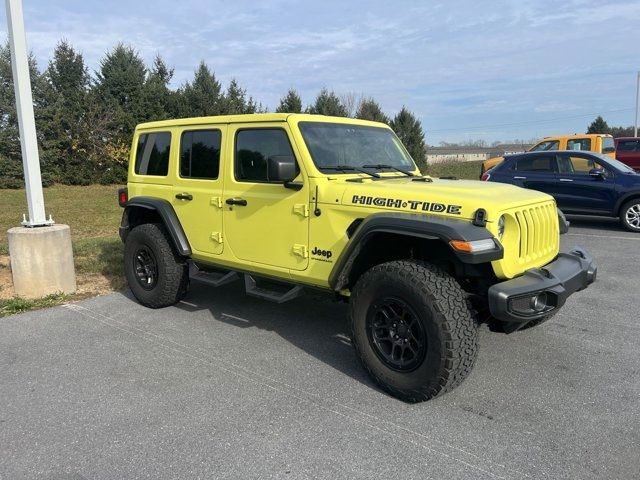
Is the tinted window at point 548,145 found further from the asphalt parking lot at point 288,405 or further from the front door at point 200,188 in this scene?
the front door at point 200,188

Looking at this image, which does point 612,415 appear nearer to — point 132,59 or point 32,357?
point 32,357

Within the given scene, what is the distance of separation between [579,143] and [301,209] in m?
13.2

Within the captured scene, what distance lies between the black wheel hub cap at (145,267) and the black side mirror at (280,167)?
219 centimetres

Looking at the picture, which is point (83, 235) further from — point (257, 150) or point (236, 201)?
point (257, 150)

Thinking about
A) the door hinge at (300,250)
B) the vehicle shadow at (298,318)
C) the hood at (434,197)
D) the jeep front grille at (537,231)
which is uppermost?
the hood at (434,197)

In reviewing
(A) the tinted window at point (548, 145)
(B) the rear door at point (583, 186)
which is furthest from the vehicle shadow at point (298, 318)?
(A) the tinted window at point (548, 145)

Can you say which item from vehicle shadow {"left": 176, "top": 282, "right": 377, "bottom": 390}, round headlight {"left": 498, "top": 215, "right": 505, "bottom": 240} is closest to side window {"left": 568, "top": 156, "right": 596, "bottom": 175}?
vehicle shadow {"left": 176, "top": 282, "right": 377, "bottom": 390}

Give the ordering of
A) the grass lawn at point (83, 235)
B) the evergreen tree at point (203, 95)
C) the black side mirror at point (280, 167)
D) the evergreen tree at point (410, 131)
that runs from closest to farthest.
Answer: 1. the black side mirror at point (280, 167)
2. the grass lawn at point (83, 235)
3. the evergreen tree at point (203, 95)
4. the evergreen tree at point (410, 131)

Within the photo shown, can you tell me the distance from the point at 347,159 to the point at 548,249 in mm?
1705

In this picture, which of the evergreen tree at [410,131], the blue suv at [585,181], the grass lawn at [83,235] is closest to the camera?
the grass lawn at [83,235]

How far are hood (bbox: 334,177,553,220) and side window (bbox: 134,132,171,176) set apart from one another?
227cm

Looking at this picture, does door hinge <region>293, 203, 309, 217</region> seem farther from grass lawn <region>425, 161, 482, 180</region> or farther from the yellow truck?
grass lawn <region>425, 161, 482, 180</region>

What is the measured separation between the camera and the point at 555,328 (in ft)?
15.8

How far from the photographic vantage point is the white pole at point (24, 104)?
19.1ft
